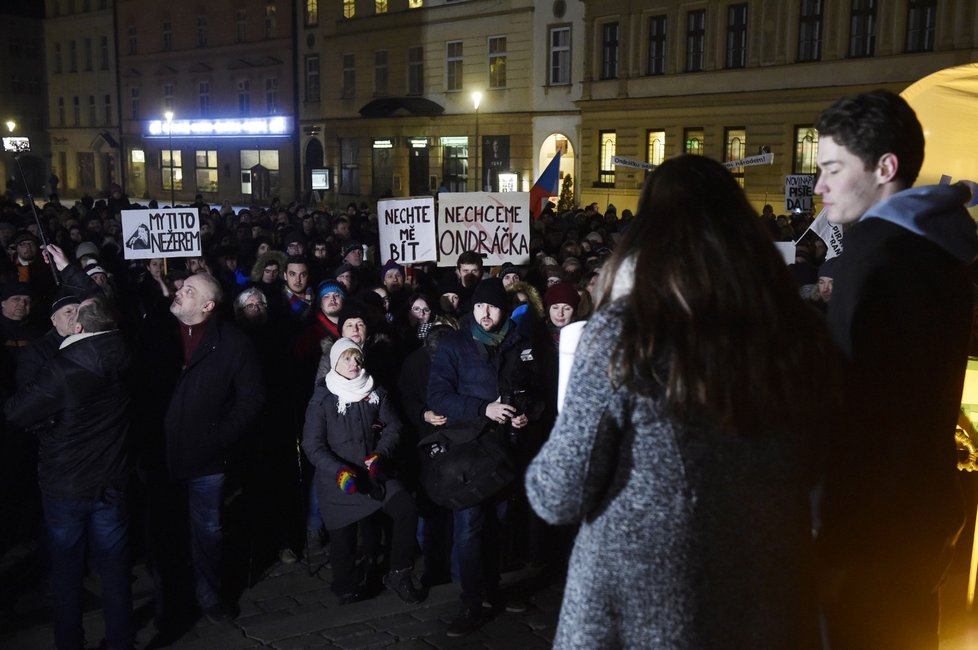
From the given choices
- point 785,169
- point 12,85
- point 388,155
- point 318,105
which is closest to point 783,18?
point 785,169

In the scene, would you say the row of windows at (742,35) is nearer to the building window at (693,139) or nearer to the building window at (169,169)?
the building window at (693,139)

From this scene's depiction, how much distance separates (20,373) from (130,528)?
1.21 meters

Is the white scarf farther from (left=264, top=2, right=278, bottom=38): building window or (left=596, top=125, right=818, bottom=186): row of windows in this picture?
(left=264, top=2, right=278, bottom=38): building window

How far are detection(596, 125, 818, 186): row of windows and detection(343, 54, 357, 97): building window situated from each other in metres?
15.8

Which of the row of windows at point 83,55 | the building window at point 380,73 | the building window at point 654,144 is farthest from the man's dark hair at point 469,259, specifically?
the row of windows at point 83,55

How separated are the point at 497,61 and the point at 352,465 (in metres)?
34.7

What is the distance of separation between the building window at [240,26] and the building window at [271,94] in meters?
3.43

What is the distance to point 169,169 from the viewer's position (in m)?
57.1

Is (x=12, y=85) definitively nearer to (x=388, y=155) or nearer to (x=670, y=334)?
(x=388, y=155)

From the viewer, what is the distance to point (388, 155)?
4372 centimetres

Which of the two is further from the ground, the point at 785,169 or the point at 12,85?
the point at 12,85

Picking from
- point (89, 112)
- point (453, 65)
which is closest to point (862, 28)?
point (453, 65)

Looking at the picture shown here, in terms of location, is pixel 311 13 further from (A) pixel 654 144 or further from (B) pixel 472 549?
(B) pixel 472 549

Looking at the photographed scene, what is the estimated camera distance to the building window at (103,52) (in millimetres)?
61531
